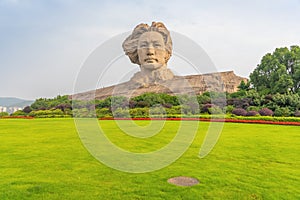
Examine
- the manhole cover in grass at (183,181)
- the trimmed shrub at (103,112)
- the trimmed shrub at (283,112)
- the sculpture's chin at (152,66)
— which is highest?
the sculpture's chin at (152,66)

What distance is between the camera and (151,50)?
34062 mm

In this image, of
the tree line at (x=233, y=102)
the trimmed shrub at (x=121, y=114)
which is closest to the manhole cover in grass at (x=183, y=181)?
the tree line at (x=233, y=102)

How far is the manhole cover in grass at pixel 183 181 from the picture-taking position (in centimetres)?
497

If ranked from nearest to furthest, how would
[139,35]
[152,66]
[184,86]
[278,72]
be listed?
[278,72] < [184,86] < [152,66] < [139,35]

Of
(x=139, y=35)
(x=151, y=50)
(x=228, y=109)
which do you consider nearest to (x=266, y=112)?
(x=228, y=109)

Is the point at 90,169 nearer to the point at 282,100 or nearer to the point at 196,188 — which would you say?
→ the point at 196,188

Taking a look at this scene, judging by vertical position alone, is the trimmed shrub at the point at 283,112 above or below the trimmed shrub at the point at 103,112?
below

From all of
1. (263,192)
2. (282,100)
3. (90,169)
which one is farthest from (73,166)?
(282,100)

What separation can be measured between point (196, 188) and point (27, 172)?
3.32 m

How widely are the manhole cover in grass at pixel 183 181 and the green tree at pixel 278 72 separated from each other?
23604 mm

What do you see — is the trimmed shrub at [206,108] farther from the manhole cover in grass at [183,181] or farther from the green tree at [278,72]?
the manhole cover in grass at [183,181]

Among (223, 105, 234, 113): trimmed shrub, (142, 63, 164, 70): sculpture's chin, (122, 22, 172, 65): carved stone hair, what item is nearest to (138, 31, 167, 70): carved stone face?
(142, 63, 164, 70): sculpture's chin

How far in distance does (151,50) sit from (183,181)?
29913mm

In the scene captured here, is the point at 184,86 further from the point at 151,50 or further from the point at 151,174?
the point at 151,174
